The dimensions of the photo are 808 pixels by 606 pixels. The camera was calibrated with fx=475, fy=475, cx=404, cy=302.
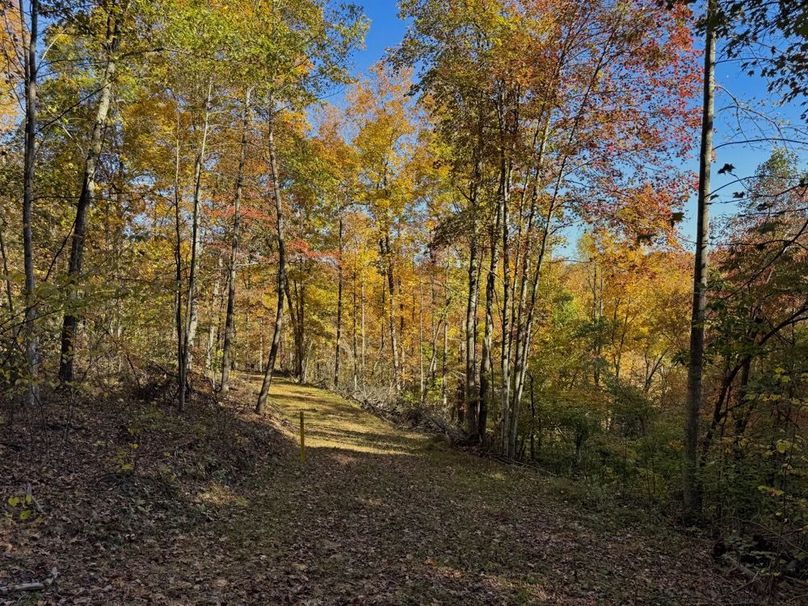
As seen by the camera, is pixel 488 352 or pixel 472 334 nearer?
pixel 488 352

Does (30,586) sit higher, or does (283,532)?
(30,586)

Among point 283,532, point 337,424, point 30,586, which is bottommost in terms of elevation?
point 337,424

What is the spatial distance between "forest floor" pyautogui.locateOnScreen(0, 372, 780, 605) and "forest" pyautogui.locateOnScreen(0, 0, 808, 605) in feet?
0.16

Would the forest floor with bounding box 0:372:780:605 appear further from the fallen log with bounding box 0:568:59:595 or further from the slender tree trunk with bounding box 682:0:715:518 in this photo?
the slender tree trunk with bounding box 682:0:715:518

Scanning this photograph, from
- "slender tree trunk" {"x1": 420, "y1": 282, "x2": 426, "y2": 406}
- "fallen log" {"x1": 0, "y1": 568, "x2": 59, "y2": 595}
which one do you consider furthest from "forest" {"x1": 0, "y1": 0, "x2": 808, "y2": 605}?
"slender tree trunk" {"x1": 420, "y1": 282, "x2": 426, "y2": 406}

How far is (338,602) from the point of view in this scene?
4934 mm

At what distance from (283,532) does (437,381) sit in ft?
41.8

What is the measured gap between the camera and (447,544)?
22.5ft

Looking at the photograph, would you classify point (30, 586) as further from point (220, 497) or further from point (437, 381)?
point (437, 381)

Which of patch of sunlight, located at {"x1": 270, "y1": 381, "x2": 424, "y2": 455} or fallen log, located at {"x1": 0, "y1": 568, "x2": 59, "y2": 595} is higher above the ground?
fallen log, located at {"x1": 0, "y1": 568, "x2": 59, "y2": 595}

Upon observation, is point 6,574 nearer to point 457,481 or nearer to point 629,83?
point 457,481

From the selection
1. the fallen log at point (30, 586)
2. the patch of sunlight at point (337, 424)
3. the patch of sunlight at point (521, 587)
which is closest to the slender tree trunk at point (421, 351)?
the patch of sunlight at point (337, 424)

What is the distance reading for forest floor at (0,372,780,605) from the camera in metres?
5.01

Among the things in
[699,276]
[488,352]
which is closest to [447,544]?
[699,276]
